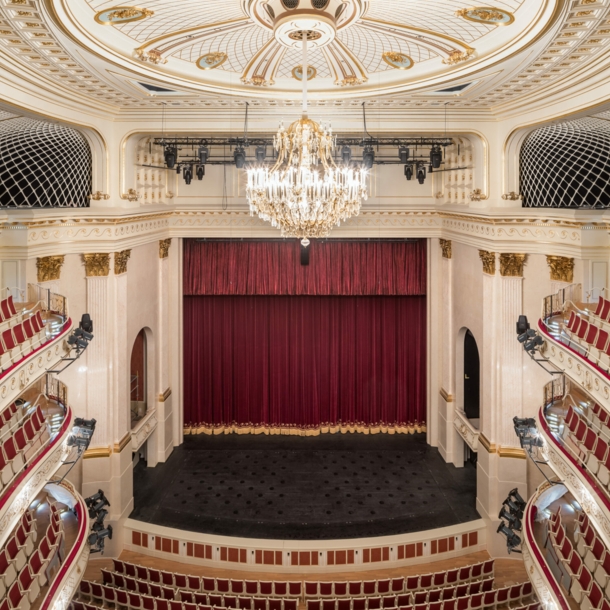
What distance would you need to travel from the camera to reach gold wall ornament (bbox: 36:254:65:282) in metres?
9.23

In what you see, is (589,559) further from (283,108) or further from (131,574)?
(283,108)

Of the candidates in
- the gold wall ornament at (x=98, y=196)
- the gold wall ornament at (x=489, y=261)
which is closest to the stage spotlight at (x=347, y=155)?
the gold wall ornament at (x=489, y=261)

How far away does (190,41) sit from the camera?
23.1ft

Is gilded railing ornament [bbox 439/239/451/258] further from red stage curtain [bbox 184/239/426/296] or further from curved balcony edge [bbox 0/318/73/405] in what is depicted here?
curved balcony edge [bbox 0/318/73/405]

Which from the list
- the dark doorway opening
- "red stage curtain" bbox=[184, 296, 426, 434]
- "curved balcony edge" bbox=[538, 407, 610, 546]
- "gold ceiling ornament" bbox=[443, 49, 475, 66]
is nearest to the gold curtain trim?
"red stage curtain" bbox=[184, 296, 426, 434]

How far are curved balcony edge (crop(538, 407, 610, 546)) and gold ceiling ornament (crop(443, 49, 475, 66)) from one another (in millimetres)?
4824

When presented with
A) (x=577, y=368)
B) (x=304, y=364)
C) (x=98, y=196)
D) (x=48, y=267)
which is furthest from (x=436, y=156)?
(x=48, y=267)

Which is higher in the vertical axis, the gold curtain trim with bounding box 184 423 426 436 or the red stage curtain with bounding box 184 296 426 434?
the red stage curtain with bounding box 184 296 426 434

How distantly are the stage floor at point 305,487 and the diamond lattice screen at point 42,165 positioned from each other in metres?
5.63

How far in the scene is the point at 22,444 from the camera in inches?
313

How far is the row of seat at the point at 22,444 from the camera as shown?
7.04 m

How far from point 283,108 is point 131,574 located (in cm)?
787

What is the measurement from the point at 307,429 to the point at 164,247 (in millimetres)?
5391

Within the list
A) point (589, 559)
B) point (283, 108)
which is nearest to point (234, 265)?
point (283, 108)
